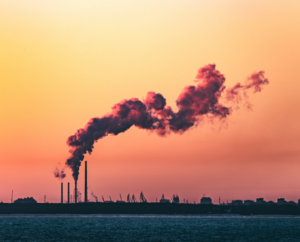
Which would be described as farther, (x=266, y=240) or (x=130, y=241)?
(x=266, y=240)

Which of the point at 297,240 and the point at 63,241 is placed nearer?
the point at 63,241

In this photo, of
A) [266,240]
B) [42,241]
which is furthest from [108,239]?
[266,240]

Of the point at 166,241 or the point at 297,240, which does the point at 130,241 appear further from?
the point at 297,240

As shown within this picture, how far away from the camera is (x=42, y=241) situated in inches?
5276

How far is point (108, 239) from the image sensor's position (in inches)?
5477

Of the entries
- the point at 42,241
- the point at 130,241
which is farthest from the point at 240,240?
the point at 42,241

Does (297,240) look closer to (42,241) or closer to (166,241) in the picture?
(166,241)

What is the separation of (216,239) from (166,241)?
18526 mm

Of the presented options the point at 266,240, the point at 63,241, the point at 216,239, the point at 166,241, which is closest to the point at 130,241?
the point at 166,241

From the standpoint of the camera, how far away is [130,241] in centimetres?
13212

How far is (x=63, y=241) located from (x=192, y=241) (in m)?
34.0

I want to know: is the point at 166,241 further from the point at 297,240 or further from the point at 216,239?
the point at 297,240

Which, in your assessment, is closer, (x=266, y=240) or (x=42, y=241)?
(x=42, y=241)

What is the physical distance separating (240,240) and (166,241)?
2373cm
